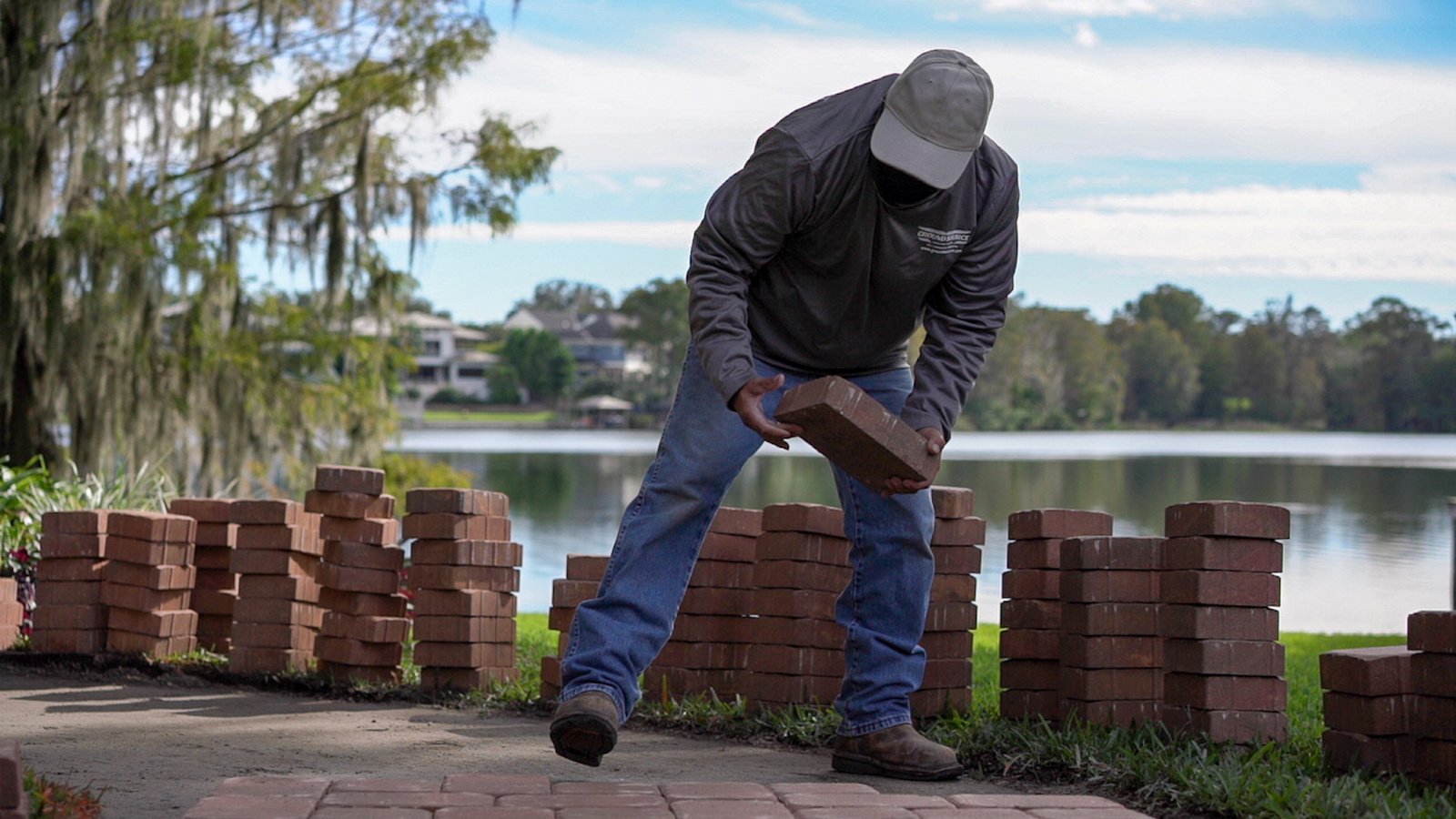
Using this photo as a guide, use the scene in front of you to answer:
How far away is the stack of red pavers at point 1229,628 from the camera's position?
3.87m

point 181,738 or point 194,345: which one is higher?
point 194,345

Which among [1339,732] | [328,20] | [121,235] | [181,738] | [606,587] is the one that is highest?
[328,20]

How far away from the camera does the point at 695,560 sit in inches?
148

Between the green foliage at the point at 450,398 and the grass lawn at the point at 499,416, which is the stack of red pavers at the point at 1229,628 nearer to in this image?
the grass lawn at the point at 499,416

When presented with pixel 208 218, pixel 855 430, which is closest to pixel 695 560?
pixel 855 430

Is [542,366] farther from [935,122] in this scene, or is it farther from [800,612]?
[935,122]

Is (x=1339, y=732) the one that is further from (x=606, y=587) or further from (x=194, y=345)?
(x=194, y=345)

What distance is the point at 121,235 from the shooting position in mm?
12008

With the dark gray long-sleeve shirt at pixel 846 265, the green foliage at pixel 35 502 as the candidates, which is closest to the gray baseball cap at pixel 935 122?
the dark gray long-sleeve shirt at pixel 846 265

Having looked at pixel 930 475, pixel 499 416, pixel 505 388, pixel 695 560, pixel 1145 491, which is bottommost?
pixel 1145 491

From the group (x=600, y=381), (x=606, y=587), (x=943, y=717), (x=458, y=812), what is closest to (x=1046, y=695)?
(x=943, y=717)

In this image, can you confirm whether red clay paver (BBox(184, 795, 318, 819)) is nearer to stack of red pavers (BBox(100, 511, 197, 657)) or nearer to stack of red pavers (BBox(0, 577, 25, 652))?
stack of red pavers (BBox(100, 511, 197, 657))

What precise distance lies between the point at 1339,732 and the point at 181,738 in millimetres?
3050

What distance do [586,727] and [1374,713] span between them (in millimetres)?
1863
